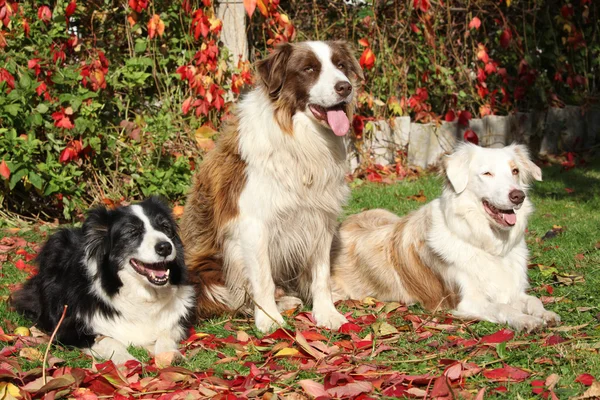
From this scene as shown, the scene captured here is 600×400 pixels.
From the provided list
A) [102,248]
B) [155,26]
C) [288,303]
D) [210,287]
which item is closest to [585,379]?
[288,303]

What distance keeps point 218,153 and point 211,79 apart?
2.93 metres

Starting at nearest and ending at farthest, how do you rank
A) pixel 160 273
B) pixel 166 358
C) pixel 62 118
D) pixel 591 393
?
pixel 591 393, pixel 166 358, pixel 160 273, pixel 62 118

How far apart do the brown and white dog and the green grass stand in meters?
0.26

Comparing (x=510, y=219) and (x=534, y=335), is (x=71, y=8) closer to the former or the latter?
(x=510, y=219)

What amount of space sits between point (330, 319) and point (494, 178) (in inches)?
52.0

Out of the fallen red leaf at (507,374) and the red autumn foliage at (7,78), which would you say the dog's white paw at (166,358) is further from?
the red autumn foliage at (7,78)

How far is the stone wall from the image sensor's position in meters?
9.00

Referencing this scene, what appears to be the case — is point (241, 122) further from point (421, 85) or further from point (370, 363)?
point (421, 85)

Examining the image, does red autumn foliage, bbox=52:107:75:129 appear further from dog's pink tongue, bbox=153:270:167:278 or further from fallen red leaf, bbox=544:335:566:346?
fallen red leaf, bbox=544:335:566:346

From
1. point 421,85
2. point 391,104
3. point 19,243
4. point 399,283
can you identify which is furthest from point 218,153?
point 421,85

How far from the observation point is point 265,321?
452 cm

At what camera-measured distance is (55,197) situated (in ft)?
23.1

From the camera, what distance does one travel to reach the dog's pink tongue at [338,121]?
4.46 metres

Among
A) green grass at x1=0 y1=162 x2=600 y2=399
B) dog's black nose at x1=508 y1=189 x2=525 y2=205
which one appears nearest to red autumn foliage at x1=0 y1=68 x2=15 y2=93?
green grass at x1=0 y1=162 x2=600 y2=399
